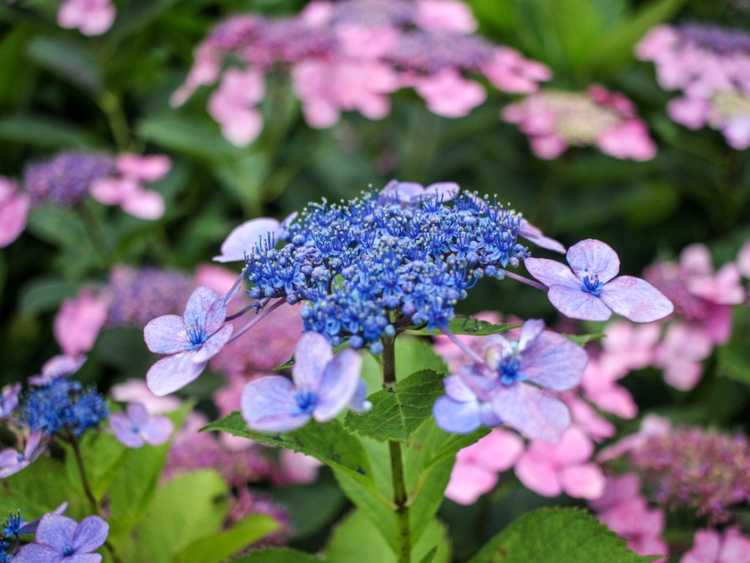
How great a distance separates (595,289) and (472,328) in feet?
0.32

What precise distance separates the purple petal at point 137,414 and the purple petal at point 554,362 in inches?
15.9

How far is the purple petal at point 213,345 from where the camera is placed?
2.03ft

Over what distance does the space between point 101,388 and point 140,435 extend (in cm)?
86

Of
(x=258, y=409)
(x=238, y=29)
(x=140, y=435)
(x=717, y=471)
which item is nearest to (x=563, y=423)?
(x=258, y=409)

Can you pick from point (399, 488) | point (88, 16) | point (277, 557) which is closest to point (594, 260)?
point (399, 488)

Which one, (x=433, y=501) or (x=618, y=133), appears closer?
(x=433, y=501)

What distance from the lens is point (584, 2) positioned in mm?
1601

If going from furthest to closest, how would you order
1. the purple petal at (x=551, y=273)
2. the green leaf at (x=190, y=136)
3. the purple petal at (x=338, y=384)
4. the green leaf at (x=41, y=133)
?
the green leaf at (x=41, y=133), the green leaf at (x=190, y=136), the purple petal at (x=551, y=273), the purple petal at (x=338, y=384)

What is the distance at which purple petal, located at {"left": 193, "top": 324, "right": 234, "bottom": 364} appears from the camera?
24.4 inches

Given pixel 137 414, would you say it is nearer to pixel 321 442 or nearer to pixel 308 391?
pixel 321 442

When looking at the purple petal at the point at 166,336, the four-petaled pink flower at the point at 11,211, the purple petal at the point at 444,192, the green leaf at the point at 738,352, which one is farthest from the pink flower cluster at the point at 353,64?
the purple petal at the point at 166,336

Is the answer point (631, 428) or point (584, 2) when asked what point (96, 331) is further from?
point (584, 2)

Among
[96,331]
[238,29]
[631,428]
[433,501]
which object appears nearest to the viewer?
[433,501]

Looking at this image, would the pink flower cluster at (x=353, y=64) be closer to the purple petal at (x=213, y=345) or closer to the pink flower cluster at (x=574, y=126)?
the pink flower cluster at (x=574, y=126)
